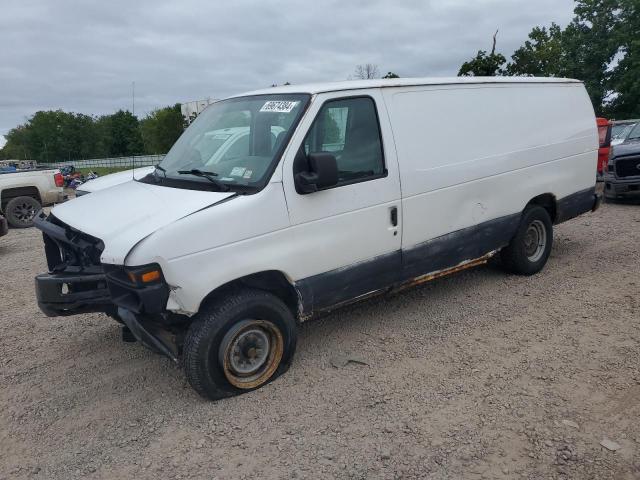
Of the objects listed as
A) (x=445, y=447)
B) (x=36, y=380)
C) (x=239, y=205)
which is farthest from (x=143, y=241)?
(x=445, y=447)

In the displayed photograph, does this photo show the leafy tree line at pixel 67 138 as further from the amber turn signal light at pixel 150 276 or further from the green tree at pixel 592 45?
the amber turn signal light at pixel 150 276

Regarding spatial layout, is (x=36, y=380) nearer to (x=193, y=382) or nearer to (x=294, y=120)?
(x=193, y=382)

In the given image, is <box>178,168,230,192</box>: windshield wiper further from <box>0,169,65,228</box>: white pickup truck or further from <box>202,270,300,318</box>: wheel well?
<box>0,169,65,228</box>: white pickup truck

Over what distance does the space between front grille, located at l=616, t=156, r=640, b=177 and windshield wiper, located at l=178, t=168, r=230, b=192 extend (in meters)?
9.02

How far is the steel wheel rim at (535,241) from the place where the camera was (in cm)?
586

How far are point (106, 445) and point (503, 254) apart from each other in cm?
436

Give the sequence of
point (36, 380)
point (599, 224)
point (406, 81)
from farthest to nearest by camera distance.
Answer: point (599, 224)
point (406, 81)
point (36, 380)

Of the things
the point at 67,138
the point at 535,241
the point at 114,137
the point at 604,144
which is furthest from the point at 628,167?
the point at 67,138

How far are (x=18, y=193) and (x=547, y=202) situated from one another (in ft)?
36.5

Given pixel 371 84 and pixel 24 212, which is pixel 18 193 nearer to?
pixel 24 212

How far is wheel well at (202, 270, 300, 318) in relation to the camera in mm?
3669

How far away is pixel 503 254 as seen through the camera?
230 inches

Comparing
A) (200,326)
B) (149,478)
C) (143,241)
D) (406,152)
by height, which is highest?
(406,152)

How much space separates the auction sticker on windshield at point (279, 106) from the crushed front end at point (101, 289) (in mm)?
1560
